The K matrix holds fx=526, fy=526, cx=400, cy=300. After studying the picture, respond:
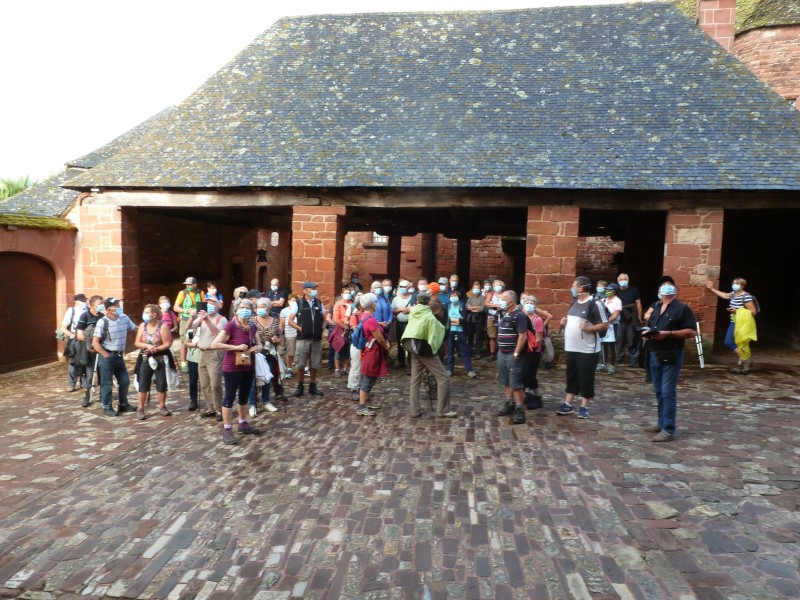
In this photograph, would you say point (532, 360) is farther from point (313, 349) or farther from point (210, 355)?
point (210, 355)

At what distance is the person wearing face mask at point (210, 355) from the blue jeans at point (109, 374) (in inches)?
46.3

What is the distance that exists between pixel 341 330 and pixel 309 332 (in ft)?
4.75

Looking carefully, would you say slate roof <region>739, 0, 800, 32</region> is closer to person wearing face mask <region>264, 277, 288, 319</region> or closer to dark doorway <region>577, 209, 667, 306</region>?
dark doorway <region>577, 209, 667, 306</region>

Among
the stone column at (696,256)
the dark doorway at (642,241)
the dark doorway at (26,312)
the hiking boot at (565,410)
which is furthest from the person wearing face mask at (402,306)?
the dark doorway at (26,312)

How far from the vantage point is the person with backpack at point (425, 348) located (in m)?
6.96

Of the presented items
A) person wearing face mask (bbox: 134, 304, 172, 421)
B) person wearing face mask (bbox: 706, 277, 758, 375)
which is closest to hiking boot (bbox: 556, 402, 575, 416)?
person wearing face mask (bbox: 706, 277, 758, 375)

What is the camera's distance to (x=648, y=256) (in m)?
14.4

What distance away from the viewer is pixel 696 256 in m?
10.6

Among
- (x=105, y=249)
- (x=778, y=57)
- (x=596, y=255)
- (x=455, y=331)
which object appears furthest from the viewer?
(x=596, y=255)

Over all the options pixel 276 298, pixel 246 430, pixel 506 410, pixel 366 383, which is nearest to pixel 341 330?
pixel 276 298

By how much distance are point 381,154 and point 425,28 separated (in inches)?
228

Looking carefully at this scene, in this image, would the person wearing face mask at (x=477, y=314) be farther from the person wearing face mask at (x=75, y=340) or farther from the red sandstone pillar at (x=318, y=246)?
the person wearing face mask at (x=75, y=340)

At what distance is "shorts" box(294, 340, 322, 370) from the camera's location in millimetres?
8234

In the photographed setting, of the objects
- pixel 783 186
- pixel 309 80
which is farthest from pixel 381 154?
pixel 783 186
